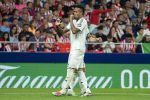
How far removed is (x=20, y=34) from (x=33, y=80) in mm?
2139

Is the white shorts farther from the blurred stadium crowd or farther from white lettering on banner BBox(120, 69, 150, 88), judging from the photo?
white lettering on banner BBox(120, 69, 150, 88)

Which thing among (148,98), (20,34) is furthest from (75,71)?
(20,34)

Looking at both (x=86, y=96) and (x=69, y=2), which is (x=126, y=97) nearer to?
(x=86, y=96)

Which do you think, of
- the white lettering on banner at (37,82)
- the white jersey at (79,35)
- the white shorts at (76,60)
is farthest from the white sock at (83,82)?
the white lettering on banner at (37,82)

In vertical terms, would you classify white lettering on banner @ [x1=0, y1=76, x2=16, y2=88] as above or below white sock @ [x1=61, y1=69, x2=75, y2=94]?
below

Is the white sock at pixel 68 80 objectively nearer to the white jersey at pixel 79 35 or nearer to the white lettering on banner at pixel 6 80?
the white jersey at pixel 79 35

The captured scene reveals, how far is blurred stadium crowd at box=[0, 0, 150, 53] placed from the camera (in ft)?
65.6

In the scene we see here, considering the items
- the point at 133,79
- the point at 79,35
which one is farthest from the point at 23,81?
the point at 79,35

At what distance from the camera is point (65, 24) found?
21.6 m

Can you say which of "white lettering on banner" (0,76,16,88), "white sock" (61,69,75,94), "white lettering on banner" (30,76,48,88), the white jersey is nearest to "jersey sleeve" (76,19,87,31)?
the white jersey

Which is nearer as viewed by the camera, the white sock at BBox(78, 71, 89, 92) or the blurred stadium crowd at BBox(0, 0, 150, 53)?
the white sock at BBox(78, 71, 89, 92)

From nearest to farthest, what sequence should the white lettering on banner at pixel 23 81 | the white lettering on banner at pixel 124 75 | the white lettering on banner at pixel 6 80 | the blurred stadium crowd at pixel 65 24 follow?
1. the white lettering on banner at pixel 6 80
2. the white lettering on banner at pixel 23 81
3. the white lettering on banner at pixel 124 75
4. the blurred stadium crowd at pixel 65 24

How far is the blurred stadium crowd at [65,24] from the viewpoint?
19984mm

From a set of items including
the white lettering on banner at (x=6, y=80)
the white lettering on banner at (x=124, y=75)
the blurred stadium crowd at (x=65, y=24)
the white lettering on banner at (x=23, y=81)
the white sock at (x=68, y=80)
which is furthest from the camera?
the blurred stadium crowd at (x=65, y=24)
